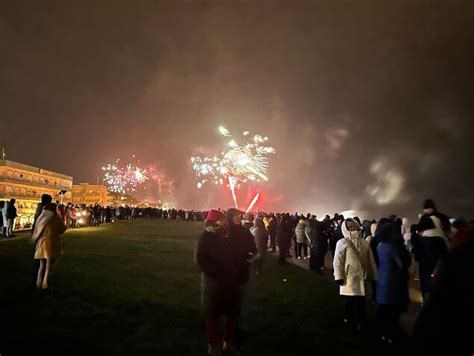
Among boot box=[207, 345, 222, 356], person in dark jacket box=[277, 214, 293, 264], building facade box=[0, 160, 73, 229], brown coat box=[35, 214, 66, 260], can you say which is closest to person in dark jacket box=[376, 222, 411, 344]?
boot box=[207, 345, 222, 356]

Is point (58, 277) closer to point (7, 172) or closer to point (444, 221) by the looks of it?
point (444, 221)

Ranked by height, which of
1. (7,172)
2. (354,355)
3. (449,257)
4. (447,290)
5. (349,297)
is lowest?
(354,355)

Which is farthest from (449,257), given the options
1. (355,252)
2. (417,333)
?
(355,252)

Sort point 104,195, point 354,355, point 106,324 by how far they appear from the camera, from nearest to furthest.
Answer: point 354,355, point 106,324, point 104,195

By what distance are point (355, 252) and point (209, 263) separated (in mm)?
3135

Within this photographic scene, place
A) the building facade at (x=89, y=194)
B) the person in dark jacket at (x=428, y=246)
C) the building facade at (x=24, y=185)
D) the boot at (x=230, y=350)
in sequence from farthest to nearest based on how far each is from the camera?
the building facade at (x=89, y=194)
the building facade at (x=24, y=185)
the person in dark jacket at (x=428, y=246)
the boot at (x=230, y=350)

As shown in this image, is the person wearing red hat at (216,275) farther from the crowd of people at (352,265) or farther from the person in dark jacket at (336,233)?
the person in dark jacket at (336,233)

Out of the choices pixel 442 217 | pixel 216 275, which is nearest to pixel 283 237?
pixel 442 217

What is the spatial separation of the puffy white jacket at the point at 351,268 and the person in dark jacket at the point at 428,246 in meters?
1.54

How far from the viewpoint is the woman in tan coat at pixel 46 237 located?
29.3 feet

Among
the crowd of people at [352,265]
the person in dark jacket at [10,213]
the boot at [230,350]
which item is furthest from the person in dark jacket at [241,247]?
the person in dark jacket at [10,213]

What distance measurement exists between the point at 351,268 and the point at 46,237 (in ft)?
22.8

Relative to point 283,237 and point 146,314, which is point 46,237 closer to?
point 146,314

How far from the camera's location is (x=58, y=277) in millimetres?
11086
